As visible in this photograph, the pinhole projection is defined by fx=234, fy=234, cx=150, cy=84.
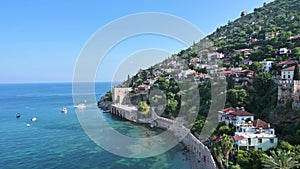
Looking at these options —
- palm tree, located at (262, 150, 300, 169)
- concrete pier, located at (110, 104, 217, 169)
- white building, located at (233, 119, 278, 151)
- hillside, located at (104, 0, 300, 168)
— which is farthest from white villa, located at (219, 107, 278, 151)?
palm tree, located at (262, 150, 300, 169)

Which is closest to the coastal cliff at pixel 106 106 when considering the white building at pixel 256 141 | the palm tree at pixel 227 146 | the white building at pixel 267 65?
the white building at pixel 267 65

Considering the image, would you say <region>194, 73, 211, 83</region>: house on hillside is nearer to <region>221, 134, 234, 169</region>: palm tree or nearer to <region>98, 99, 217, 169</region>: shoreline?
<region>98, 99, 217, 169</region>: shoreline

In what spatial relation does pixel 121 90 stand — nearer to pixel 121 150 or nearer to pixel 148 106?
pixel 148 106


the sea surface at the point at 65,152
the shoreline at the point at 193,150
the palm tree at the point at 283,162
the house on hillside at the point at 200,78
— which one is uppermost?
the house on hillside at the point at 200,78

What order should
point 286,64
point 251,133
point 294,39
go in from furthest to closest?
point 294,39
point 286,64
point 251,133

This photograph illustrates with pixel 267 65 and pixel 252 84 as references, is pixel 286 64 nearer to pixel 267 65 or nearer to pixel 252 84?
pixel 267 65

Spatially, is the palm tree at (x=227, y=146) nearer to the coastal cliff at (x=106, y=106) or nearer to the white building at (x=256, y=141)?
the white building at (x=256, y=141)

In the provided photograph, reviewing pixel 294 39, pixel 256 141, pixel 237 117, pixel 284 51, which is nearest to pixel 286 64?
pixel 284 51

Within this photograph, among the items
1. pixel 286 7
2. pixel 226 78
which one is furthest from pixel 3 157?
pixel 286 7
